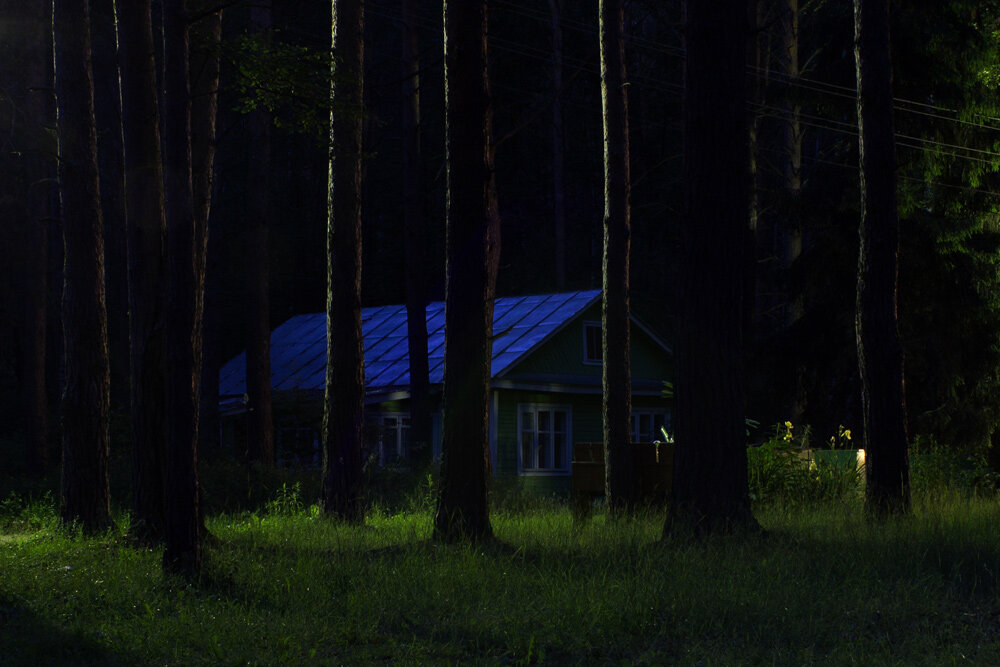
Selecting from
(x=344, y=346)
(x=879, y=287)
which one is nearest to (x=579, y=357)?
(x=344, y=346)

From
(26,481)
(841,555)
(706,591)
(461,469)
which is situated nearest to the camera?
(706,591)

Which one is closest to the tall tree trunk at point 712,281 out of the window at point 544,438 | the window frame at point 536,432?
the window frame at point 536,432

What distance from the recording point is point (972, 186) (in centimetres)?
2103

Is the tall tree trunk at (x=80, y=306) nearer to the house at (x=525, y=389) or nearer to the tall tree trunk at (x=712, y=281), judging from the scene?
the tall tree trunk at (x=712, y=281)

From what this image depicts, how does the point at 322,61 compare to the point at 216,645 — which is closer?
the point at 216,645

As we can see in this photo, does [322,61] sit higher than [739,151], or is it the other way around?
[322,61]

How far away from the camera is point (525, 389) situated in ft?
92.1

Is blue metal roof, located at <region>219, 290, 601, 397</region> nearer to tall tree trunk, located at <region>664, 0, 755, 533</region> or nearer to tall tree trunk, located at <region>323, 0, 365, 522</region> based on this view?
tall tree trunk, located at <region>323, 0, 365, 522</region>

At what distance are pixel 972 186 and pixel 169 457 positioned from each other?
17.1 m

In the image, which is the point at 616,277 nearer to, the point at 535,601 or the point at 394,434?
the point at 535,601

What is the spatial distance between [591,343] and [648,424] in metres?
3.51

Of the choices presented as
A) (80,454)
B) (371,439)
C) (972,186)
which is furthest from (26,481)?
(972,186)

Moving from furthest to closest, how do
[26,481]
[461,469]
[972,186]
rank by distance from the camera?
[26,481] → [972,186] → [461,469]

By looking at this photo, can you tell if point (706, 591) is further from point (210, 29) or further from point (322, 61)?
point (210, 29)
